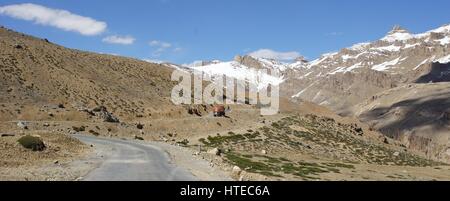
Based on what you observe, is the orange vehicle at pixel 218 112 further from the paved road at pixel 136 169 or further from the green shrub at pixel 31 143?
the green shrub at pixel 31 143

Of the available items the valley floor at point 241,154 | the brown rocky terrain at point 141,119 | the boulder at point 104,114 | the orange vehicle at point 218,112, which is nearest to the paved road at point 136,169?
the valley floor at point 241,154

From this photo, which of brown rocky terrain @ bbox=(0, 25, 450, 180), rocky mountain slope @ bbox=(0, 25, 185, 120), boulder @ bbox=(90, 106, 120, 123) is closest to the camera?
brown rocky terrain @ bbox=(0, 25, 450, 180)

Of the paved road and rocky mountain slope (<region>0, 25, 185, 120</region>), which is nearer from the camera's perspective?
the paved road

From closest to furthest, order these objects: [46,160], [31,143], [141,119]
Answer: [46,160], [31,143], [141,119]

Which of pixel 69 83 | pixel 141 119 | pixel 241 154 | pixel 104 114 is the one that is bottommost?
pixel 241 154

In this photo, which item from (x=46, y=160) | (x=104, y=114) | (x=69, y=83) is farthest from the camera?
(x=69, y=83)

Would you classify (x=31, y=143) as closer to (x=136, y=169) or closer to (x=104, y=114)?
(x=136, y=169)

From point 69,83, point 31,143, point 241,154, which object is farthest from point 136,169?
point 69,83

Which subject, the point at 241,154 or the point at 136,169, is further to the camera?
the point at 241,154

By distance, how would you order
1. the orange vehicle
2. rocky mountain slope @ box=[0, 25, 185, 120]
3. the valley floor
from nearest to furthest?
the valley floor < rocky mountain slope @ box=[0, 25, 185, 120] < the orange vehicle

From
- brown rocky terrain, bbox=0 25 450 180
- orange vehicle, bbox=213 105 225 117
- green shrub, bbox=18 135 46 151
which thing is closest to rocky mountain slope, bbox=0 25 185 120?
brown rocky terrain, bbox=0 25 450 180

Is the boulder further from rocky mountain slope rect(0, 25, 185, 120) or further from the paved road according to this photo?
the paved road
